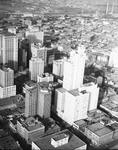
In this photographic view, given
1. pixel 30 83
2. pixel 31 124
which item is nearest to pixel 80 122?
pixel 31 124

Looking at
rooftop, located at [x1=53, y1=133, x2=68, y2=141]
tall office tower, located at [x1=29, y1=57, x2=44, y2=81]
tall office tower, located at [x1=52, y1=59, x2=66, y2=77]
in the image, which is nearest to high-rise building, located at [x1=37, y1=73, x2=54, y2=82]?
tall office tower, located at [x1=29, y1=57, x2=44, y2=81]

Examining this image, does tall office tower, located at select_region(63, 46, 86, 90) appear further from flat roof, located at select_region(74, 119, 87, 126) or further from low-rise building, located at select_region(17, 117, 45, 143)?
low-rise building, located at select_region(17, 117, 45, 143)

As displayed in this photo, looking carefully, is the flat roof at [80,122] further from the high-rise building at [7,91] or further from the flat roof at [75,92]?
the high-rise building at [7,91]

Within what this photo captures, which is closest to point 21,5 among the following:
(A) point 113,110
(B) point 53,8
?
(B) point 53,8

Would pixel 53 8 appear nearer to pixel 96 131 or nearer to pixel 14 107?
pixel 14 107

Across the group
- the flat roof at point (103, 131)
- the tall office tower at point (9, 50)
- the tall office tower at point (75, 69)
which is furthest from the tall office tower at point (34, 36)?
the flat roof at point (103, 131)

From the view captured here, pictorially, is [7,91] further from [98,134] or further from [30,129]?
[98,134]
